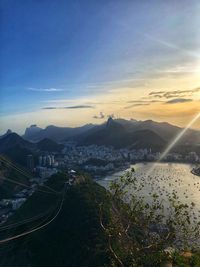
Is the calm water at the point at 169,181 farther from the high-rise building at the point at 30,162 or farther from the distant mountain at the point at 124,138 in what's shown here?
the distant mountain at the point at 124,138

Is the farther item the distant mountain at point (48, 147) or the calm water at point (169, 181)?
the distant mountain at point (48, 147)

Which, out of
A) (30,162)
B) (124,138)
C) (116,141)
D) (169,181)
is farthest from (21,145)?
(169,181)

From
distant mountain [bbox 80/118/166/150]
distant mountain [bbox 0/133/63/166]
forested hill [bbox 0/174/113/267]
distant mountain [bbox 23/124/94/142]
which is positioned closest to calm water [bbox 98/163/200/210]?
forested hill [bbox 0/174/113/267]

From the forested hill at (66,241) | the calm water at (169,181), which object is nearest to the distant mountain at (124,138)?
the calm water at (169,181)

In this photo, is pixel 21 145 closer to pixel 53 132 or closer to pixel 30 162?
pixel 30 162

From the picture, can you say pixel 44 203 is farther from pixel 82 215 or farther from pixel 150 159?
pixel 150 159

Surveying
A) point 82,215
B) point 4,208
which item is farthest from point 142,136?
point 82,215

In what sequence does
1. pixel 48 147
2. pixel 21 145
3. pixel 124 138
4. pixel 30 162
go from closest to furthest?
pixel 30 162, pixel 21 145, pixel 48 147, pixel 124 138
